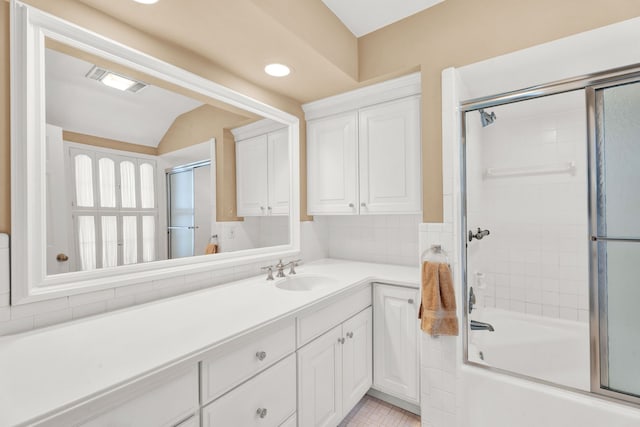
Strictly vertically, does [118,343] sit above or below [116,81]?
below

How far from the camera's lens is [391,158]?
A: 6.36ft

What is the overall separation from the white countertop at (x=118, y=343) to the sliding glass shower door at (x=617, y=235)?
4.50 ft

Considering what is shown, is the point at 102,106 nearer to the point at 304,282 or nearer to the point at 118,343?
the point at 118,343

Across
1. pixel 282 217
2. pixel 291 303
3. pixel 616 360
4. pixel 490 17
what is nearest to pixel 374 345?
pixel 291 303

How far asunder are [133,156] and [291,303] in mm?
1014

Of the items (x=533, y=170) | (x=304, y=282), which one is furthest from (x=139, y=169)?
(x=533, y=170)

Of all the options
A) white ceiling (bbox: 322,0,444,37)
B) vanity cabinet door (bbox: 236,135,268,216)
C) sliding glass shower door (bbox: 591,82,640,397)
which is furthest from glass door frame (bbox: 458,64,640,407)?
vanity cabinet door (bbox: 236,135,268,216)

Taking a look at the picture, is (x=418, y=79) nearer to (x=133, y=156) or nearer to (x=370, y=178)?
(x=370, y=178)

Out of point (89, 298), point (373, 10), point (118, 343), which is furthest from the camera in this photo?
point (373, 10)

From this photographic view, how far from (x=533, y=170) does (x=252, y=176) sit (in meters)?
2.25

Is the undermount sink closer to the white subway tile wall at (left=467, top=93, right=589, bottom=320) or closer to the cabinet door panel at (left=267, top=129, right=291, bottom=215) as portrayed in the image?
the cabinet door panel at (left=267, top=129, right=291, bottom=215)

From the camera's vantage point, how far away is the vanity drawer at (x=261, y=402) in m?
0.95

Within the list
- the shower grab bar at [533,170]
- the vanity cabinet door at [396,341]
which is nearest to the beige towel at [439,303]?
the vanity cabinet door at [396,341]

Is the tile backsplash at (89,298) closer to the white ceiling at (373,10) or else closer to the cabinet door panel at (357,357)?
the cabinet door panel at (357,357)
